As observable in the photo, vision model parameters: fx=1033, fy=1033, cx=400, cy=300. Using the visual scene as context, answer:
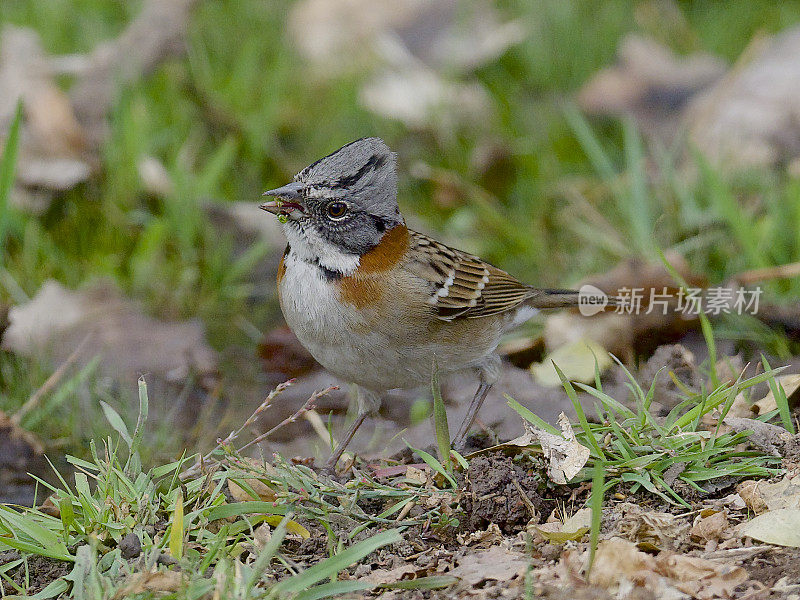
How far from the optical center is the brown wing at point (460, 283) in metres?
4.32

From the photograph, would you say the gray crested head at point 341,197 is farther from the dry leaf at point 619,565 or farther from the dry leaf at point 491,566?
the dry leaf at point 619,565

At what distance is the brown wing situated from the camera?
432cm

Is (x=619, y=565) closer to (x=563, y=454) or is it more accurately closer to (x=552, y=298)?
(x=563, y=454)

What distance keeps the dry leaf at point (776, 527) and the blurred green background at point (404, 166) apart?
5.52 ft

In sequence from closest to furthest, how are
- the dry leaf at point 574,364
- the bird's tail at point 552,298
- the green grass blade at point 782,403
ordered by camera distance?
the green grass blade at point 782,403, the dry leaf at point 574,364, the bird's tail at point 552,298

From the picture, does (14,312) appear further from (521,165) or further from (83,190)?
(521,165)

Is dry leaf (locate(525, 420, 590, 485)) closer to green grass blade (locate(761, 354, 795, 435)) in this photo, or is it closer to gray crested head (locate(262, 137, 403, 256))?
green grass blade (locate(761, 354, 795, 435))

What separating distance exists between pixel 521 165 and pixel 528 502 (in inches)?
147

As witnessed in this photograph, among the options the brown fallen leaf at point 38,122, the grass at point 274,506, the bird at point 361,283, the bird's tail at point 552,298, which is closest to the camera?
the grass at point 274,506

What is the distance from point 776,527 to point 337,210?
198 cm

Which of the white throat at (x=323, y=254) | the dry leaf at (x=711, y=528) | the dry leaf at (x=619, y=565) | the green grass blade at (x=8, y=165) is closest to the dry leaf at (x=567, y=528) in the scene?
the dry leaf at (x=619, y=565)

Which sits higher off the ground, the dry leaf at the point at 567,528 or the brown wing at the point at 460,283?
the brown wing at the point at 460,283

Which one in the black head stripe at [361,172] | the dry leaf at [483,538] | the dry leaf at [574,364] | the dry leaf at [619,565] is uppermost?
the black head stripe at [361,172]

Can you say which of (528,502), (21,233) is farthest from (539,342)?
(21,233)
